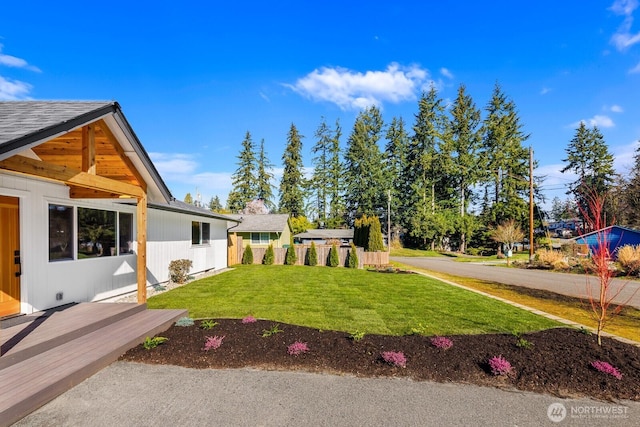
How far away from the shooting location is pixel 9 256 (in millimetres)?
5219

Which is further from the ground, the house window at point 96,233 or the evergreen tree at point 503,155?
the evergreen tree at point 503,155

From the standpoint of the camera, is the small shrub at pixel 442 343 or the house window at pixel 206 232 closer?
the small shrub at pixel 442 343

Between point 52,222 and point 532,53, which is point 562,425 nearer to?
point 52,222

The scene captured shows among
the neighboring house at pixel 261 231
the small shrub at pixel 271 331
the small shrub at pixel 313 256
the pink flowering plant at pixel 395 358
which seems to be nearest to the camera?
the pink flowering plant at pixel 395 358

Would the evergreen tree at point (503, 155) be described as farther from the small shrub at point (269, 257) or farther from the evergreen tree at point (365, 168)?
the small shrub at point (269, 257)

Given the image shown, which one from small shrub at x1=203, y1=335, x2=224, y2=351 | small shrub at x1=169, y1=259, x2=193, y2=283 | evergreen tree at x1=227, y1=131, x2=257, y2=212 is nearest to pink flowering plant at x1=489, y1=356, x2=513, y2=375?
small shrub at x1=203, y1=335, x2=224, y2=351

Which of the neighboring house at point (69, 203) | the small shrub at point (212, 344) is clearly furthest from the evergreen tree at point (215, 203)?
the small shrub at point (212, 344)

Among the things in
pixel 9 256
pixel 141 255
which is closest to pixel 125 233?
pixel 141 255

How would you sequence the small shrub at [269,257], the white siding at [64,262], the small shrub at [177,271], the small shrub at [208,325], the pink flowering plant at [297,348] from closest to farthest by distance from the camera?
the pink flowering plant at [297,348] → the small shrub at [208,325] → the white siding at [64,262] → the small shrub at [177,271] → the small shrub at [269,257]

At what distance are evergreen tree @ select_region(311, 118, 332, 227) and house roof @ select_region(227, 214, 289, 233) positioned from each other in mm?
18135

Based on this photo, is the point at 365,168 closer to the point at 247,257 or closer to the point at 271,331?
the point at 247,257

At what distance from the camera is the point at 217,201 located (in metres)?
78.8

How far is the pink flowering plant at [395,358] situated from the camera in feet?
12.8

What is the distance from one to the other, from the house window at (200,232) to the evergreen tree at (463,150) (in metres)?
30.7
